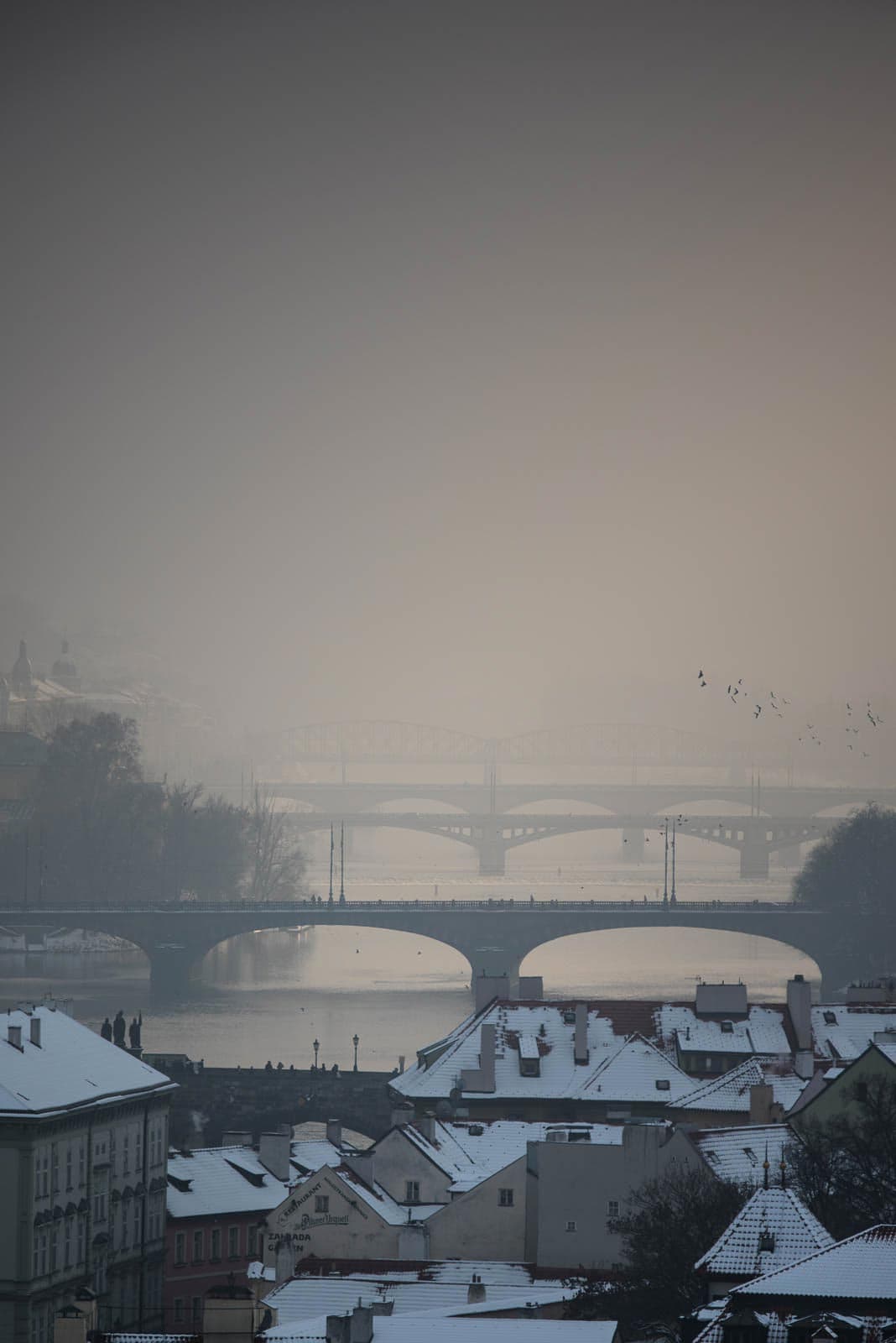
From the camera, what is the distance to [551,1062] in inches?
2041

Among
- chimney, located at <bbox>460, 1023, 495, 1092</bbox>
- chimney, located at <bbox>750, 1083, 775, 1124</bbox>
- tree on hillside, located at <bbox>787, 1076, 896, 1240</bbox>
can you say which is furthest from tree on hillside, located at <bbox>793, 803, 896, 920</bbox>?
tree on hillside, located at <bbox>787, 1076, 896, 1240</bbox>

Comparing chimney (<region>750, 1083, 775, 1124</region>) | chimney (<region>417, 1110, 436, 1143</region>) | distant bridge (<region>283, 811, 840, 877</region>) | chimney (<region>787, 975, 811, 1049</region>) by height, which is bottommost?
chimney (<region>417, 1110, 436, 1143</region>)

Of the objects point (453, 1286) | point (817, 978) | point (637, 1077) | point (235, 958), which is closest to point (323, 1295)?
point (453, 1286)

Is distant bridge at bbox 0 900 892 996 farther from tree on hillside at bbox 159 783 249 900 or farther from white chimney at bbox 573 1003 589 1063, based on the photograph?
white chimney at bbox 573 1003 589 1063

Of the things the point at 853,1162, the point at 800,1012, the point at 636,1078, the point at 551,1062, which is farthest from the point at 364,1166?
the point at 800,1012

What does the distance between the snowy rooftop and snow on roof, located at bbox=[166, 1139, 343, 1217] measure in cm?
402

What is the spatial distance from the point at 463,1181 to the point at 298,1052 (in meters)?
37.2

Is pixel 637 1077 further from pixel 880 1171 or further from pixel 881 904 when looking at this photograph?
pixel 881 904

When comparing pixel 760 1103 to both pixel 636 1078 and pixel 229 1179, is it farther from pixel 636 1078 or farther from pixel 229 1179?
pixel 229 1179

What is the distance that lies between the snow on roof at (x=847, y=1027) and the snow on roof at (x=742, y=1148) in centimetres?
1051

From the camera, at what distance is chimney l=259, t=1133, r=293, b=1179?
46.2 m

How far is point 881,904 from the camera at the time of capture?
11350cm

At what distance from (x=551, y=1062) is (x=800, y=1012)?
4.91 metres

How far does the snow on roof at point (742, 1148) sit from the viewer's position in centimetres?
3903
